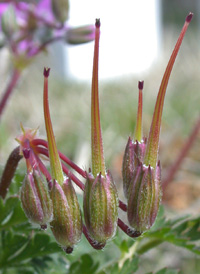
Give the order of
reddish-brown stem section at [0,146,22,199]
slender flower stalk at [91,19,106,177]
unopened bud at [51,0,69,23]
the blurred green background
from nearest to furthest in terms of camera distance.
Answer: slender flower stalk at [91,19,106,177] < reddish-brown stem section at [0,146,22,199] < unopened bud at [51,0,69,23] < the blurred green background

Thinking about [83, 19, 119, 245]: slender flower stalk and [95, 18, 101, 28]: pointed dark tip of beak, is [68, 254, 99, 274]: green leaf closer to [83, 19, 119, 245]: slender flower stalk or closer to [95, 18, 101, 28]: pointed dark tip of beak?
[83, 19, 119, 245]: slender flower stalk

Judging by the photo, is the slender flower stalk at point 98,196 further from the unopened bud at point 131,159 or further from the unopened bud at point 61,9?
the unopened bud at point 61,9

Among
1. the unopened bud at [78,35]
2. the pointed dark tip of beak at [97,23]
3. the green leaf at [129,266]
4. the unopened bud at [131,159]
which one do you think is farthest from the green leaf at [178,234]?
the unopened bud at [78,35]

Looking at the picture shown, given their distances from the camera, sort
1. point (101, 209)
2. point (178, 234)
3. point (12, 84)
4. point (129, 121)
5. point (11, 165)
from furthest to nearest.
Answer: point (129, 121) < point (12, 84) < point (178, 234) < point (11, 165) < point (101, 209)

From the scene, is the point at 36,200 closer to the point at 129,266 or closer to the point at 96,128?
the point at 96,128

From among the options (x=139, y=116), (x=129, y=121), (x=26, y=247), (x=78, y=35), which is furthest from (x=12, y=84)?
(x=129, y=121)

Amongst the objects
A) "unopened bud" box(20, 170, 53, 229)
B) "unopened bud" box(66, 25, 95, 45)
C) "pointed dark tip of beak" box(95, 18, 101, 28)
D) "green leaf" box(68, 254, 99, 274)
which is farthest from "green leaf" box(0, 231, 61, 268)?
Answer: "unopened bud" box(66, 25, 95, 45)

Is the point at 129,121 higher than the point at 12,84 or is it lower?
lower
